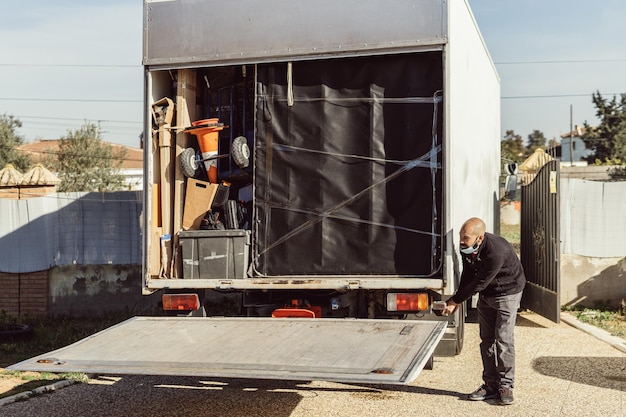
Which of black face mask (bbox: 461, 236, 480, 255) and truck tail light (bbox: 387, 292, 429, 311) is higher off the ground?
black face mask (bbox: 461, 236, 480, 255)

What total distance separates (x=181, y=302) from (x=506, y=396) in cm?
314

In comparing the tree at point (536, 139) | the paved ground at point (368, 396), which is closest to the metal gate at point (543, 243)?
the paved ground at point (368, 396)

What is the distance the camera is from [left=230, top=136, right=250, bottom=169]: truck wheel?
25.8 ft

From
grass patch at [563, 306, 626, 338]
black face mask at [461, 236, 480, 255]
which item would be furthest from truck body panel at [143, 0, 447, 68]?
grass patch at [563, 306, 626, 338]

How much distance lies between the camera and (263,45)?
7.53 meters

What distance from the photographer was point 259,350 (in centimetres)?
618

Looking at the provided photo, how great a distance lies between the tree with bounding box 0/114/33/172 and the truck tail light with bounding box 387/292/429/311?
32.4 meters

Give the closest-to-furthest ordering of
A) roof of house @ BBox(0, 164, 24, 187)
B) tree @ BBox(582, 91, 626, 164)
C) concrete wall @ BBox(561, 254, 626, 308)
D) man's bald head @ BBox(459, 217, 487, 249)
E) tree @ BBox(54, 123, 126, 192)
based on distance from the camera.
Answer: man's bald head @ BBox(459, 217, 487, 249) < concrete wall @ BBox(561, 254, 626, 308) < roof of house @ BBox(0, 164, 24, 187) < tree @ BBox(54, 123, 126, 192) < tree @ BBox(582, 91, 626, 164)

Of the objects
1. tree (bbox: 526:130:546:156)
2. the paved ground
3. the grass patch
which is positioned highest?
tree (bbox: 526:130:546:156)

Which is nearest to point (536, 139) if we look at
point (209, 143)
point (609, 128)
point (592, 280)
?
point (609, 128)

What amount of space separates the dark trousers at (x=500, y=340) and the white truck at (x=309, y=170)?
47 centimetres

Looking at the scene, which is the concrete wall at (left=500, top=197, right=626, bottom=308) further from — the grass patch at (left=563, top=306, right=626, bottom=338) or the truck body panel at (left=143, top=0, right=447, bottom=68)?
the truck body panel at (left=143, top=0, right=447, bottom=68)

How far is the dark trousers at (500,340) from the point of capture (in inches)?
284

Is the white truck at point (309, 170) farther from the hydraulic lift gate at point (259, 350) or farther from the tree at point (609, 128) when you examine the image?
the tree at point (609, 128)
